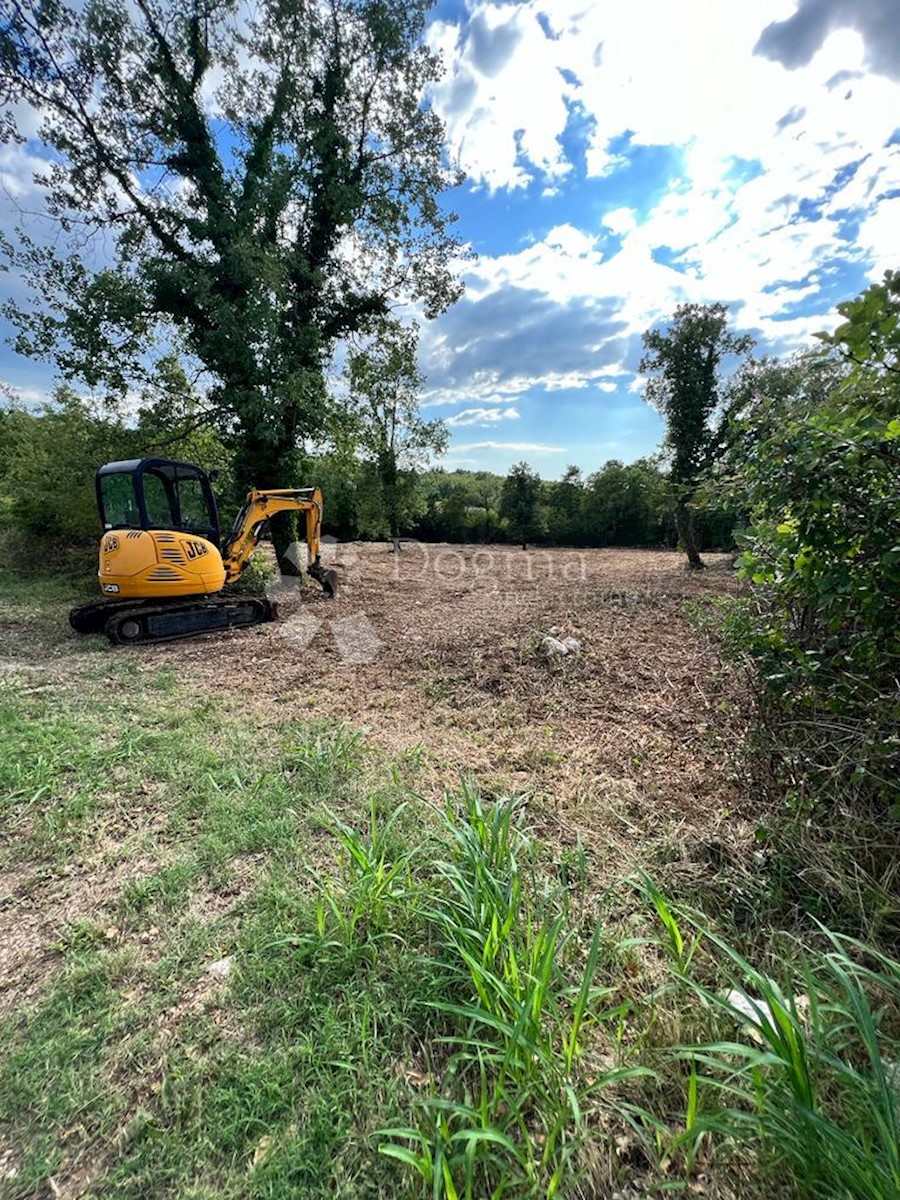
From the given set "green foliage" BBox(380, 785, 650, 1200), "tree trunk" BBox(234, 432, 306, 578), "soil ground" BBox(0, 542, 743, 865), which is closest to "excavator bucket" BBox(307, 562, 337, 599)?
"soil ground" BBox(0, 542, 743, 865)

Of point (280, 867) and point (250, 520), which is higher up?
point (250, 520)

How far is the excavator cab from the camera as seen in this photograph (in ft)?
18.6

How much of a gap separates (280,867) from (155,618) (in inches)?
188

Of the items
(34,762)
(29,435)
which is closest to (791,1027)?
(34,762)

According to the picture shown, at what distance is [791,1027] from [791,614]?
1.77 metres

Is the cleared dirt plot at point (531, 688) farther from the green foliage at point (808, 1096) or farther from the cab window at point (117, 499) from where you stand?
the cab window at point (117, 499)

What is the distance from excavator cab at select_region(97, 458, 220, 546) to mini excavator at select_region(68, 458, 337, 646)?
11 millimetres

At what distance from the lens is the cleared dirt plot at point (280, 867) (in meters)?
1.27

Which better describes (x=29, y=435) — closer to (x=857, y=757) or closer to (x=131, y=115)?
(x=131, y=115)

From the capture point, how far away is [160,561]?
5.67 metres

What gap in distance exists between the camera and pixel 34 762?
2.97 m

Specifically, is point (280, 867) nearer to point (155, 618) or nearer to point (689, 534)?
point (155, 618)

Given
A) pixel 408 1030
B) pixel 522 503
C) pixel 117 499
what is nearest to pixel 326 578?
pixel 117 499

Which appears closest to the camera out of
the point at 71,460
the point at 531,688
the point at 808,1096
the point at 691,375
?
the point at 808,1096
